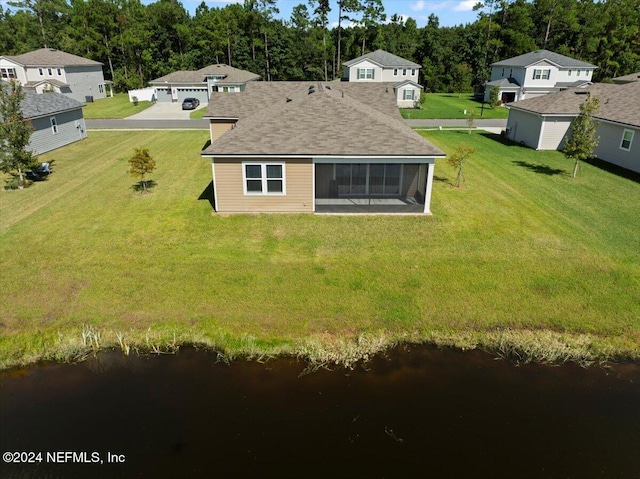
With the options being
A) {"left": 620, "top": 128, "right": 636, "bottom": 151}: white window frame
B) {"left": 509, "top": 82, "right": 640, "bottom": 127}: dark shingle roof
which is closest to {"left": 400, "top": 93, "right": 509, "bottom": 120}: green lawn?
{"left": 509, "top": 82, "right": 640, "bottom": 127}: dark shingle roof

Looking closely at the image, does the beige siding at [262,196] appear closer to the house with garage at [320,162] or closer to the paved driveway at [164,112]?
the house with garage at [320,162]

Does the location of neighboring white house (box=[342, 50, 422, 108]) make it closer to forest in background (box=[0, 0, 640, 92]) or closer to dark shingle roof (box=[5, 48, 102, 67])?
forest in background (box=[0, 0, 640, 92])

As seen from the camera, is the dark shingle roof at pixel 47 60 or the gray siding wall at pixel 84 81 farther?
the gray siding wall at pixel 84 81

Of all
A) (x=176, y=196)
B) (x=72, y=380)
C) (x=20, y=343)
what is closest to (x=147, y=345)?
(x=72, y=380)

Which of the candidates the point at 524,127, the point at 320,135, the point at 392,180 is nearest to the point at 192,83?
the point at 524,127

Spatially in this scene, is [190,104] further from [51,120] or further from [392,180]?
[392,180]

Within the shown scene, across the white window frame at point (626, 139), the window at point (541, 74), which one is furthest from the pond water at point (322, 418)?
the window at point (541, 74)
